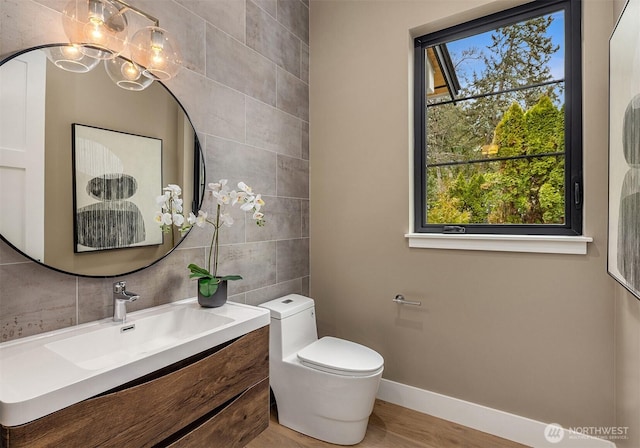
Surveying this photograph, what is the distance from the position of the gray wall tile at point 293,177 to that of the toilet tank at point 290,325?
2.24 ft

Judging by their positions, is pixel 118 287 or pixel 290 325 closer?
pixel 118 287

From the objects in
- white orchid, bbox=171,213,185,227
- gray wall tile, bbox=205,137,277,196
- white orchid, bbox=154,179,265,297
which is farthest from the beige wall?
white orchid, bbox=171,213,185,227

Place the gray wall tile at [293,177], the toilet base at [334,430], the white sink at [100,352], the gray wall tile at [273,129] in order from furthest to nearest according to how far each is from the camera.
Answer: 1. the gray wall tile at [293,177]
2. the gray wall tile at [273,129]
3. the toilet base at [334,430]
4. the white sink at [100,352]

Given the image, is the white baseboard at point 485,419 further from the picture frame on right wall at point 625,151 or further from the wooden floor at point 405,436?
the picture frame on right wall at point 625,151

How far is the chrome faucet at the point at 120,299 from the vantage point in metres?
1.30

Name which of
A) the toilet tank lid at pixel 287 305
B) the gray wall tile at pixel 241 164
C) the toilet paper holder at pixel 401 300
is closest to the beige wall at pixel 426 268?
the toilet paper holder at pixel 401 300

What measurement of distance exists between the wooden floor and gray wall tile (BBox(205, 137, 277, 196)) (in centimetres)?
135

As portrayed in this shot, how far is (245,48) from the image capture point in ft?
6.49

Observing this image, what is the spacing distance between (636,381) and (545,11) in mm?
1775

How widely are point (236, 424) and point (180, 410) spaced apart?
11.3 inches

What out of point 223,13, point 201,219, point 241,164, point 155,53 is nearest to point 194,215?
point 201,219

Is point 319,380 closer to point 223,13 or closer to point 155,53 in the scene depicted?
point 155,53

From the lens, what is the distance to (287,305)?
78.9 inches

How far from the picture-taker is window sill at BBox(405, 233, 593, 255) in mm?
1675
